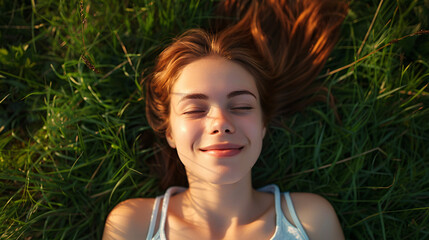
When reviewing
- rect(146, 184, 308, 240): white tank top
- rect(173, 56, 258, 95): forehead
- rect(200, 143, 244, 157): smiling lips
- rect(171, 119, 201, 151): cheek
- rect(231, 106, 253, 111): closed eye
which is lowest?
rect(146, 184, 308, 240): white tank top

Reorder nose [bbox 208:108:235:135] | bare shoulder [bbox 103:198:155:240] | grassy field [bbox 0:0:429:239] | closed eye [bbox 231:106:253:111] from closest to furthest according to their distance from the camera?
1. nose [bbox 208:108:235:135]
2. closed eye [bbox 231:106:253:111]
3. bare shoulder [bbox 103:198:155:240]
4. grassy field [bbox 0:0:429:239]

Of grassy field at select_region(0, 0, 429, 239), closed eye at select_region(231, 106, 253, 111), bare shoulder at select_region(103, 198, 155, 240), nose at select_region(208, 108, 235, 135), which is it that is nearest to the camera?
nose at select_region(208, 108, 235, 135)

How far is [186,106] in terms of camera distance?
2162mm

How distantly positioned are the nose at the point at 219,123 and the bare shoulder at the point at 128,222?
770mm

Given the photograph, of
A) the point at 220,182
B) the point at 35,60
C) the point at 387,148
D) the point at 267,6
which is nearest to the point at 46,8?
the point at 35,60

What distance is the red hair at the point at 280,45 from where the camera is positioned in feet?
8.72

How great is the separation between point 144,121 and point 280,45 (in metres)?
1.19

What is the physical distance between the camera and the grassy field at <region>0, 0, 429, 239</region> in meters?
2.63

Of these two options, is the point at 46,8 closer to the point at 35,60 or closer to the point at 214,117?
the point at 35,60

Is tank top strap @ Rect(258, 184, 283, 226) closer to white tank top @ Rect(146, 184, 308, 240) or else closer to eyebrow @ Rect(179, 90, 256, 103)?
white tank top @ Rect(146, 184, 308, 240)

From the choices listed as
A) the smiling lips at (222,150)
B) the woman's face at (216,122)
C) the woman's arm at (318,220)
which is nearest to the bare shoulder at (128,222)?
the woman's face at (216,122)

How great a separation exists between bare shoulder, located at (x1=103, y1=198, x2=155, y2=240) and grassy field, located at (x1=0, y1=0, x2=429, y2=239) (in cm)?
23

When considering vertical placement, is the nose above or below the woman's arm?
above

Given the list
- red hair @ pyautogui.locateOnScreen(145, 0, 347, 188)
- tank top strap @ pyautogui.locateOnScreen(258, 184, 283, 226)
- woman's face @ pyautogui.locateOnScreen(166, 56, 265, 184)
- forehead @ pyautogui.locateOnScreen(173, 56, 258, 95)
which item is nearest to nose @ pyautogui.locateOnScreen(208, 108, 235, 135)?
woman's face @ pyautogui.locateOnScreen(166, 56, 265, 184)
